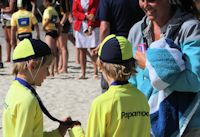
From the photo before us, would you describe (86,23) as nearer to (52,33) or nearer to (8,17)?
(52,33)

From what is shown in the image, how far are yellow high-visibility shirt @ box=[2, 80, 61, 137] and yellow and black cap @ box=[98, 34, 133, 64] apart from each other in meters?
0.48

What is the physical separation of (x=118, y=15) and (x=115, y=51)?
13.5 feet

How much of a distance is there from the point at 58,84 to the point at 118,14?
2.91 m

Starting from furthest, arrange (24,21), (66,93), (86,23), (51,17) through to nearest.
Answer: (24,21), (51,17), (86,23), (66,93)

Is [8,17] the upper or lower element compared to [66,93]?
upper

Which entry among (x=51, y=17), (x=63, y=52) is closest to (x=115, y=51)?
(x=51, y=17)

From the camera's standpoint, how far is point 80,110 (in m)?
7.60

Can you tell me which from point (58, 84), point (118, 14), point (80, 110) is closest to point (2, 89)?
point (58, 84)

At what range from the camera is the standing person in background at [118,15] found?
7134 millimetres

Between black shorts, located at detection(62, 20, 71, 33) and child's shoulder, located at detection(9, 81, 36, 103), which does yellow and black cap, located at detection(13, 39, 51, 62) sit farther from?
black shorts, located at detection(62, 20, 71, 33)

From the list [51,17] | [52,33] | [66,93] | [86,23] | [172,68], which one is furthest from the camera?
[51,17]

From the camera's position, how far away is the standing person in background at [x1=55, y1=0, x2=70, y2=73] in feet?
36.1

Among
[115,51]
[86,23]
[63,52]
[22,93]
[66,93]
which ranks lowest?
[66,93]

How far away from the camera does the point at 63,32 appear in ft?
36.9
